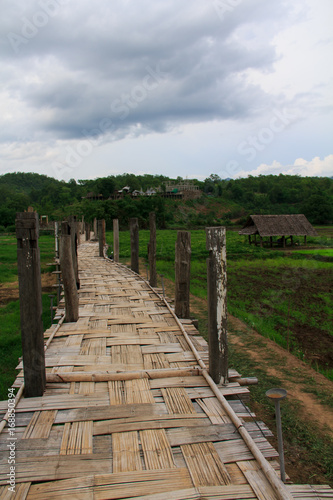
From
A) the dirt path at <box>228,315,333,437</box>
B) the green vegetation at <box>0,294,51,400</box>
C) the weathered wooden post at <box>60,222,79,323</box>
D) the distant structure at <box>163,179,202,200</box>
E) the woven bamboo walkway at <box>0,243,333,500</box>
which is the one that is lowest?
the dirt path at <box>228,315,333,437</box>

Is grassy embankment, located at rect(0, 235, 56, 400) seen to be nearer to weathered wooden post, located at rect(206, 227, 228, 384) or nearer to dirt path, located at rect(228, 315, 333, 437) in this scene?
weathered wooden post, located at rect(206, 227, 228, 384)

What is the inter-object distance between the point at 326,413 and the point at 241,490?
8.96 ft

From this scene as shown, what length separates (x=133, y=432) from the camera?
2588 millimetres

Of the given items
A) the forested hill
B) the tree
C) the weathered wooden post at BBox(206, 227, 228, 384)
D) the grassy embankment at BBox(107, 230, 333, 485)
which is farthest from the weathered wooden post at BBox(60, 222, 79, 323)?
the tree

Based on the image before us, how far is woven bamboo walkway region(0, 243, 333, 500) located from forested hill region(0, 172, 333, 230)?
33922 mm

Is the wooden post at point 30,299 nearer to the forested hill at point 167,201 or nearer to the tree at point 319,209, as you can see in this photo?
the forested hill at point 167,201

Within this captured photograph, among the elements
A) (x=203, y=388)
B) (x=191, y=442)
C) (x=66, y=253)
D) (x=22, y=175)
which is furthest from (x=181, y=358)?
(x=22, y=175)

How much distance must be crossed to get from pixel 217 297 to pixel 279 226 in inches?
943

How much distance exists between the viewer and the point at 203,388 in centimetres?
326

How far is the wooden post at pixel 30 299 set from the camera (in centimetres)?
300

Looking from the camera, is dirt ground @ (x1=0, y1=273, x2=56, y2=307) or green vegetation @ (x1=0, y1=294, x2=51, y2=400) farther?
dirt ground @ (x1=0, y1=273, x2=56, y2=307)

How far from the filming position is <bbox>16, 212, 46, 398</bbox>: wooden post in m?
3.00

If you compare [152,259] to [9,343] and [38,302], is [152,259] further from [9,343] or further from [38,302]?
[38,302]

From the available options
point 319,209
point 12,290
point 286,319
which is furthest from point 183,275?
point 319,209
